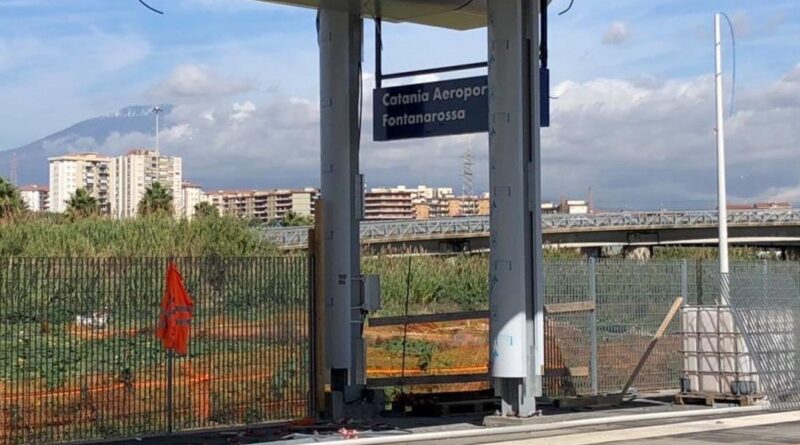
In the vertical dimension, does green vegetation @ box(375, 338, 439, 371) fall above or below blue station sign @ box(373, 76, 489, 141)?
below

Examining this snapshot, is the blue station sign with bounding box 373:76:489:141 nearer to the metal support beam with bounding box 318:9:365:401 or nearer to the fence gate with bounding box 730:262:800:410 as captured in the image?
Result: the metal support beam with bounding box 318:9:365:401

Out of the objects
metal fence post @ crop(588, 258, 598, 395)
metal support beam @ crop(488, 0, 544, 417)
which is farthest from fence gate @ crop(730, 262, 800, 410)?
metal support beam @ crop(488, 0, 544, 417)

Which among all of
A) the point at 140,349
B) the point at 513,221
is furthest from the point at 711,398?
the point at 140,349

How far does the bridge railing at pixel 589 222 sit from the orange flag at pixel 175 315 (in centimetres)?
6823

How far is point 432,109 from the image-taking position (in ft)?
62.8

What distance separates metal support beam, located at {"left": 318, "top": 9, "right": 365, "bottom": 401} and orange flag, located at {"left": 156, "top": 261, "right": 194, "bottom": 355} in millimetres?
3194

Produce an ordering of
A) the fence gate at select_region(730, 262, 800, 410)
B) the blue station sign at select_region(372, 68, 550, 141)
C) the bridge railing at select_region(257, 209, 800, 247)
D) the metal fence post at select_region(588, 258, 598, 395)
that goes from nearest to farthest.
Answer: the blue station sign at select_region(372, 68, 550, 141) < the fence gate at select_region(730, 262, 800, 410) < the metal fence post at select_region(588, 258, 598, 395) < the bridge railing at select_region(257, 209, 800, 247)

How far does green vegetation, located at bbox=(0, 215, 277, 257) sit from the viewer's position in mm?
45594

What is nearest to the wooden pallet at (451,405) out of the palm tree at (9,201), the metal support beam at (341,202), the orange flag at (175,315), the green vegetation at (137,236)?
the metal support beam at (341,202)

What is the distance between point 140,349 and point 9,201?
6667cm

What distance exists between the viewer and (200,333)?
57.5 ft


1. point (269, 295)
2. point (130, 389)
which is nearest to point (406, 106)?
point (269, 295)

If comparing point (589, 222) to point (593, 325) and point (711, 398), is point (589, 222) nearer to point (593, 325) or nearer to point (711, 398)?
point (593, 325)

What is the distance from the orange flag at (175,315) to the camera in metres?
16.3
